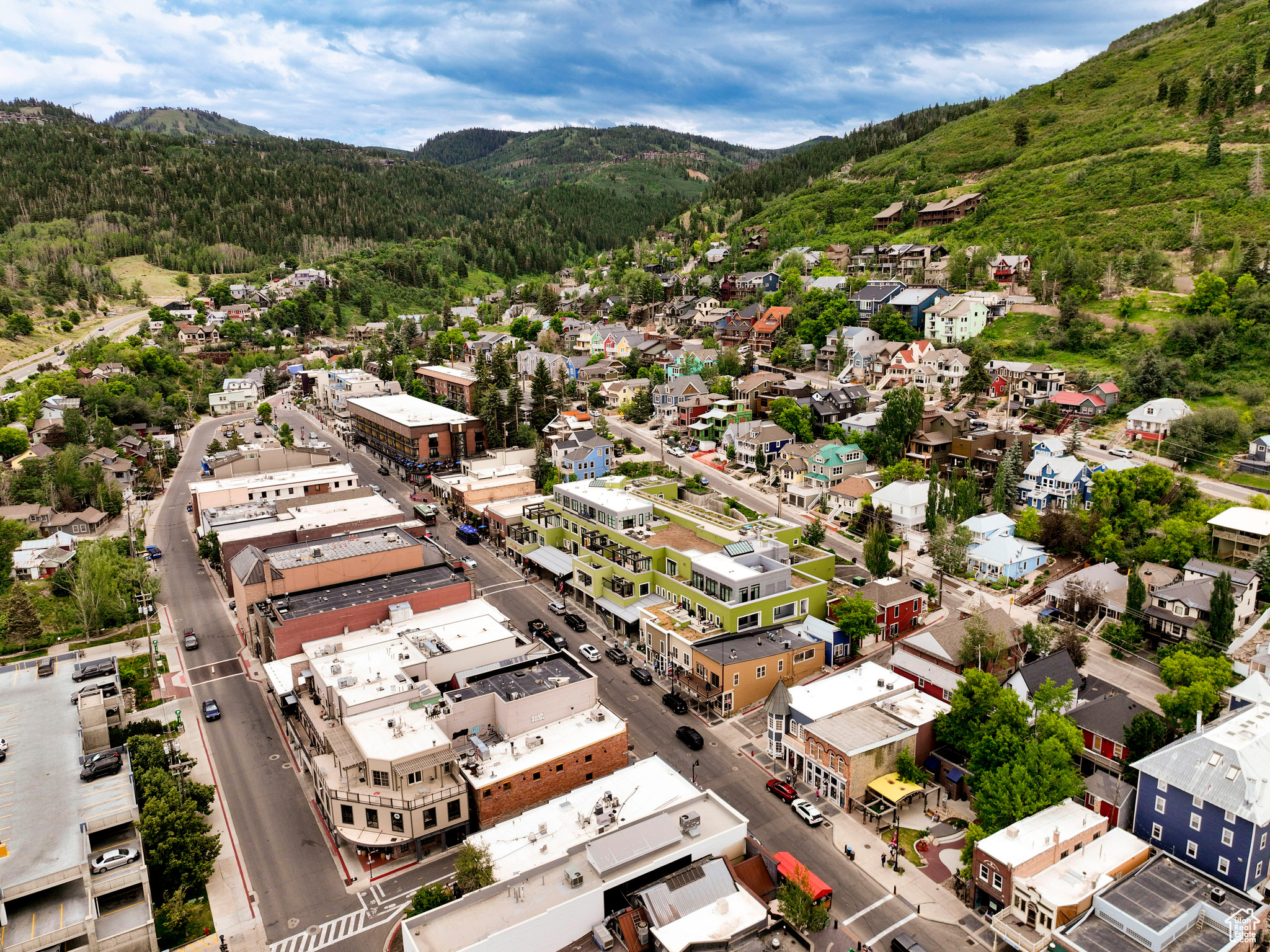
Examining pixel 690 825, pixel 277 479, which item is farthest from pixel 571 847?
pixel 277 479

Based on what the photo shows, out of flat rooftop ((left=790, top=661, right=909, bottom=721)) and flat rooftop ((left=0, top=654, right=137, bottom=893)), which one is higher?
flat rooftop ((left=790, top=661, right=909, bottom=721))

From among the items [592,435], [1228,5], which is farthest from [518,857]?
[1228,5]

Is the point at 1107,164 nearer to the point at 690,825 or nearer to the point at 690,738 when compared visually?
the point at 690,738

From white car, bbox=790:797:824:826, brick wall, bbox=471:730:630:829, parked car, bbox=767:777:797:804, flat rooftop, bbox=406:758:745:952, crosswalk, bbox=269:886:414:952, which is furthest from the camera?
parked car, bbox=767:777:797:804

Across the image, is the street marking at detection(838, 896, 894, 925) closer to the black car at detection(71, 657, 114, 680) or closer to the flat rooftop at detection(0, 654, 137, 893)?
the flat rooftop at detection(0, 654, 137, 893)

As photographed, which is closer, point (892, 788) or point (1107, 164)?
point (892, 788)

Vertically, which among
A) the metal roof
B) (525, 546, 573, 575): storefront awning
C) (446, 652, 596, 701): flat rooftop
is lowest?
the metal roof

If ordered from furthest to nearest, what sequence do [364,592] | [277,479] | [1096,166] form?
[1096,166], [277,479], [364,592]

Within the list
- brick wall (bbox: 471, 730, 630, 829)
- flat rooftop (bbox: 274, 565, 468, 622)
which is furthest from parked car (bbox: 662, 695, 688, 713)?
flat rooftop (bbox: 274, 565, 468, 622)

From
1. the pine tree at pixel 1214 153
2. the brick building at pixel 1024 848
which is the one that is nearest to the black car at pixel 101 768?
the brick building at pixel 1024 848
